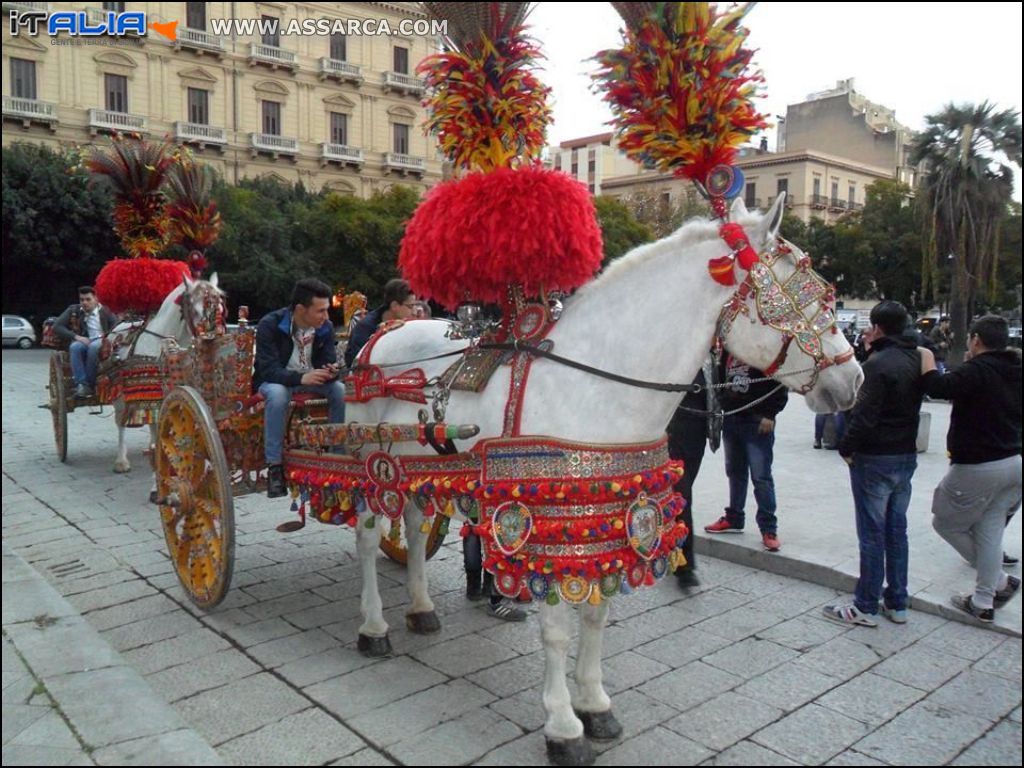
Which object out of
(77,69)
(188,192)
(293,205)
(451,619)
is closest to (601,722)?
(451,619)

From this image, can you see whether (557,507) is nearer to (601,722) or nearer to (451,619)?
(601,722)

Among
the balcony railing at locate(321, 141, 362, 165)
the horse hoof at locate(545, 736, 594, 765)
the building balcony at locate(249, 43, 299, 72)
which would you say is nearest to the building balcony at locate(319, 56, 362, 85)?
the building balcony at locate(249, 43, 299, 72)

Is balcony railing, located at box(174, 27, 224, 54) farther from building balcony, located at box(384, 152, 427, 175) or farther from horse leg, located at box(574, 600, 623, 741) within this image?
horse leg, located at box(574, 600, 623, 741)

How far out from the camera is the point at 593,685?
3150 millimetres

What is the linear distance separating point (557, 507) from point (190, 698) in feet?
6.50

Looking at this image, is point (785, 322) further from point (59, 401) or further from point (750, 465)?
point (59, 401)

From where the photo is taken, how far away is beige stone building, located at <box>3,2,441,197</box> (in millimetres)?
28203

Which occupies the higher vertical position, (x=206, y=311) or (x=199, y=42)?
(x=199, y=42)

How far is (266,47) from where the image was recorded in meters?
32.2

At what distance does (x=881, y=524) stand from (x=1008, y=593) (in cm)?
106

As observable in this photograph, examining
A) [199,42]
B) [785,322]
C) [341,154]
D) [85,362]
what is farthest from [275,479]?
[341,154]

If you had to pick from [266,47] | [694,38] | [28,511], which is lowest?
[28,511]

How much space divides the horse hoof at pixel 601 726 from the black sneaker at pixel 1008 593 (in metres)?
2.58

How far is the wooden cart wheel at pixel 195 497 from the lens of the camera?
13.4 ft
